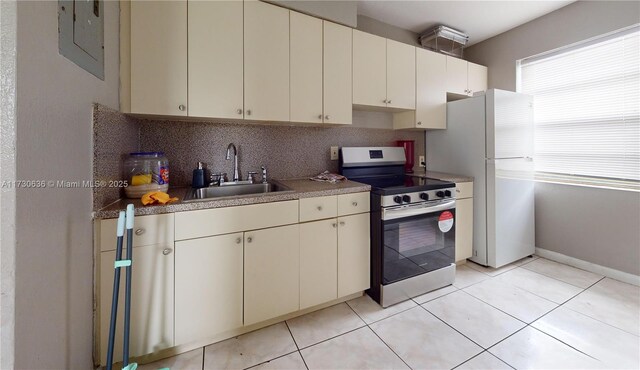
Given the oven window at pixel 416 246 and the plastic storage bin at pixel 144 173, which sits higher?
the plastic storage bin at pixel 144 173

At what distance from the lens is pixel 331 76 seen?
1961mm

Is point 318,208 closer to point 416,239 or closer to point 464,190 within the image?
point 416,239

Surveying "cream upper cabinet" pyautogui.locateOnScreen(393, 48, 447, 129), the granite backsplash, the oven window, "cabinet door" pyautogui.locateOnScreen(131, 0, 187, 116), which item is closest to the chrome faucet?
the granite backsplash

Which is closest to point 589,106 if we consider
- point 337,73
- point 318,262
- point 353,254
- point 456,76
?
point 456,76

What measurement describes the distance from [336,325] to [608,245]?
8.30ft

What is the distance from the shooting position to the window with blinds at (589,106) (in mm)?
2043

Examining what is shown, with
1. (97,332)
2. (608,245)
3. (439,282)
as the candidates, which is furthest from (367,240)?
(608,245)

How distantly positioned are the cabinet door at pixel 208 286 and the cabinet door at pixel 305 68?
1031 mm

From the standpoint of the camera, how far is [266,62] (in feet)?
5.59

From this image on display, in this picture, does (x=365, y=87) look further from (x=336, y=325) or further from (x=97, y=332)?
(x=97, y=332)

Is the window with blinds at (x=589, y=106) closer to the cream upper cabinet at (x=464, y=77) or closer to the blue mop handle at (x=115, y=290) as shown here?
the cream upper cabinet at (x=464, y=77)

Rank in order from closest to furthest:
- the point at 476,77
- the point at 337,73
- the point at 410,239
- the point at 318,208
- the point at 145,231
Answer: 1. the point at 145,231
2. the point at 318,208
3. the point at 410,239
4. the point at 337,73
5. the point at 476,77

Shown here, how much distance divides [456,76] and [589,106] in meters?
1.17

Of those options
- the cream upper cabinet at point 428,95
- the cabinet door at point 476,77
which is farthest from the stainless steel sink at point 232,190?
the cabinet door at point 476,77
